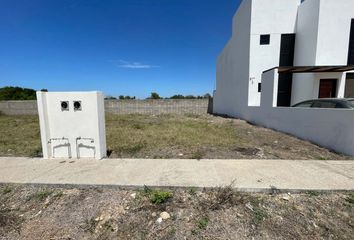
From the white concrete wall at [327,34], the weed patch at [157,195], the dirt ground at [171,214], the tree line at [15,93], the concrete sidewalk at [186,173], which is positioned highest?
the white concrete wall at [327,34]

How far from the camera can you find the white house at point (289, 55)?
32.5 feet

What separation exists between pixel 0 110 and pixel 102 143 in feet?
80.0

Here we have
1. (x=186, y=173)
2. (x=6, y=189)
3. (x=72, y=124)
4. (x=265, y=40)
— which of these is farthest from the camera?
(x=265, y=40)

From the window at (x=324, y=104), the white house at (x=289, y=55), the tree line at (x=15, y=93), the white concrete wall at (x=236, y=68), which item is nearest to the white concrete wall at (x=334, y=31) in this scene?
the white house at (x=289, y=55)

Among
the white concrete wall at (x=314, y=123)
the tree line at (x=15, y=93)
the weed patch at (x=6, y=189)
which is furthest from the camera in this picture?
the tree line at (x=15, y=93)

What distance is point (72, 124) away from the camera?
4531mm

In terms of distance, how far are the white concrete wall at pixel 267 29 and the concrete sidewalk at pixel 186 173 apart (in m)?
9.40

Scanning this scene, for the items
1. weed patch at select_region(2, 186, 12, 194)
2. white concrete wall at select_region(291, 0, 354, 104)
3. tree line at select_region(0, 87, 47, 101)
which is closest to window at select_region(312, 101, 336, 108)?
white concrete wall at select_region(291, 0, 354, 104)

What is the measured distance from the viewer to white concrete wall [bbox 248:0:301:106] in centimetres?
1234

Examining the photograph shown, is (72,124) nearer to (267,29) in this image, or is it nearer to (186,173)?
(186,173)

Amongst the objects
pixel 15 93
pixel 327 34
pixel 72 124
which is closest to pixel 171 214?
pixel 72 124

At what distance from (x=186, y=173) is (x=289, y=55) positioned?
42.4 ft

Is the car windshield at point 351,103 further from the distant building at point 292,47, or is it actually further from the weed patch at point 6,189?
the weed patch at point 6,189

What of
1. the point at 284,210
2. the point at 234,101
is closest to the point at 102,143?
the point at 284,210
